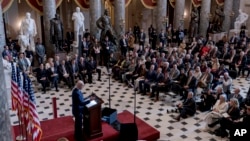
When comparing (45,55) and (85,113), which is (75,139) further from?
(45,55)

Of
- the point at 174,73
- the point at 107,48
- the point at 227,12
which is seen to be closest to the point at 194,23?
the point at 227,12

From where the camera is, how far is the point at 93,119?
8.11 m

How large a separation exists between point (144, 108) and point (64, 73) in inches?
150

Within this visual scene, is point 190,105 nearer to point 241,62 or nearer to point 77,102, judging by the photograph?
point 77,102

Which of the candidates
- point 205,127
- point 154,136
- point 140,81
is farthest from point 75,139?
point 140,81

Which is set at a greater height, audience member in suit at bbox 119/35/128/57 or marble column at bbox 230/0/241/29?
marble column at bbox 230/0/241/29

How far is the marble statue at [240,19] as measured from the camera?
21562mm

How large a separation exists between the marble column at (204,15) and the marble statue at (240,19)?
2.09 meters

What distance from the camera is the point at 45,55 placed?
16656mm

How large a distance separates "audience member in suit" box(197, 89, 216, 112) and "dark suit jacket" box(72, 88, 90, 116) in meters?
4.89

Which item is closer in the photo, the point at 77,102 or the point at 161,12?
the point at 77,102

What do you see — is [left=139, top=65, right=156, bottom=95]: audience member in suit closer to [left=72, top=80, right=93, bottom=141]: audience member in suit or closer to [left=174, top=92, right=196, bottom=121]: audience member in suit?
[left=174, top=92, right=196, bottom=121]: audience member in suit

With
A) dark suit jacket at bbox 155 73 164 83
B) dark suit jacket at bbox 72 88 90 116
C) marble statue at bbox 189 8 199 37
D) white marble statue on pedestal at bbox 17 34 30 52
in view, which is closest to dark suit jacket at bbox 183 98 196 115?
dark suit jacket at bbox 155 73 164 83

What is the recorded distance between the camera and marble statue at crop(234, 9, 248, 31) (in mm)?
21562
